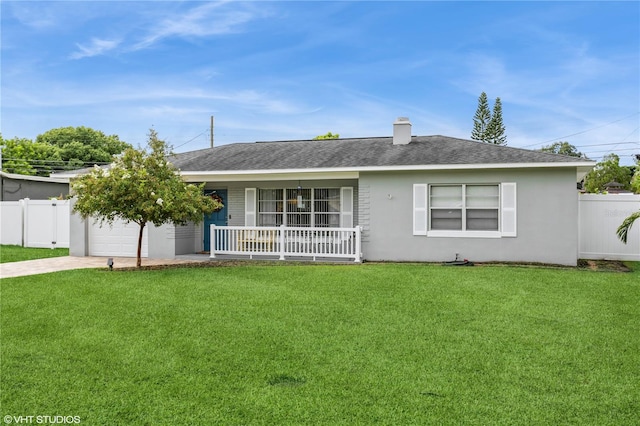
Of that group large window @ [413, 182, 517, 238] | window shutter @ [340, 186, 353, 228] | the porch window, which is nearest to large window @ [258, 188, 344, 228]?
the porch window

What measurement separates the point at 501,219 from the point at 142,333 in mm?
10157

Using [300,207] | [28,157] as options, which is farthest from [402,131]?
[28,157]

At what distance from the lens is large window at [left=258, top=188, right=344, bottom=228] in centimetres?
1602

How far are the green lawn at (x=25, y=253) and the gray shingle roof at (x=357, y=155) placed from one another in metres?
5.29

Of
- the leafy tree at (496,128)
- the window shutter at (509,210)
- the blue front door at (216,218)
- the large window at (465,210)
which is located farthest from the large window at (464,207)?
the leafy tree at (496,128)

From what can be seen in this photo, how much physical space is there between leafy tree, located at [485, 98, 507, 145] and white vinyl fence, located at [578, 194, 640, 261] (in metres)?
26.5

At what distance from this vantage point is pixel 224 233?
598 inches

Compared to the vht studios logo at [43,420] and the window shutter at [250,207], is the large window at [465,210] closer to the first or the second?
the window shutter at [250,207]

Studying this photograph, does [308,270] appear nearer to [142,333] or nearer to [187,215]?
[187,215]

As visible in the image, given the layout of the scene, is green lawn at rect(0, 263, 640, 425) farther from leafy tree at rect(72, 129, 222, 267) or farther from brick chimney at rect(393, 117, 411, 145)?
brick chimney at rect(393, 117, 411, 145)

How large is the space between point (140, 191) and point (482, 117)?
35338 mm

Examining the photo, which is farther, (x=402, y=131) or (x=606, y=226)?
(x=402, y=131)

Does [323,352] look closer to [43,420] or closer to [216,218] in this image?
[43,420]

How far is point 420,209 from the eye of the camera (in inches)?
546
